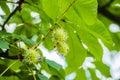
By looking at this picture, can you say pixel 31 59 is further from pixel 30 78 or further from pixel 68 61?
pixel 68 61

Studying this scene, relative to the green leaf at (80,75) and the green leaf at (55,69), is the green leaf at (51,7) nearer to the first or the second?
the green leaf at (55,69)

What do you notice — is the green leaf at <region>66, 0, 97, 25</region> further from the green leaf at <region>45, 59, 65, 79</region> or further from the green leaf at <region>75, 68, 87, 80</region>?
the green leaf at <region>75, 68, 87, 80</region>

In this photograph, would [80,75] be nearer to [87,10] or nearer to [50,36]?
[50,36]

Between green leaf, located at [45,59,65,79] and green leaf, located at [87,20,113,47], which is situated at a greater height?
green leaf, located at [87,20,113,47]

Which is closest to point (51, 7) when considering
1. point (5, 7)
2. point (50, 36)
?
point (50, 36)

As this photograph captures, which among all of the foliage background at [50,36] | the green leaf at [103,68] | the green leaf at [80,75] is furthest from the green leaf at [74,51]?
the green leaf at [103,68]

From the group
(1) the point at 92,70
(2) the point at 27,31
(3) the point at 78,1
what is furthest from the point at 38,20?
(3) the point at 78,1

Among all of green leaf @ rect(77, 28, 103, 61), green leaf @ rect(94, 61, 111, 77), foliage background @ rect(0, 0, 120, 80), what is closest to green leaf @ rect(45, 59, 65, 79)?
foliage background @ rect(0, 0, 120, 80)

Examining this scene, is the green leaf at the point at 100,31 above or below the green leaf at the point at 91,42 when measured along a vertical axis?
above
